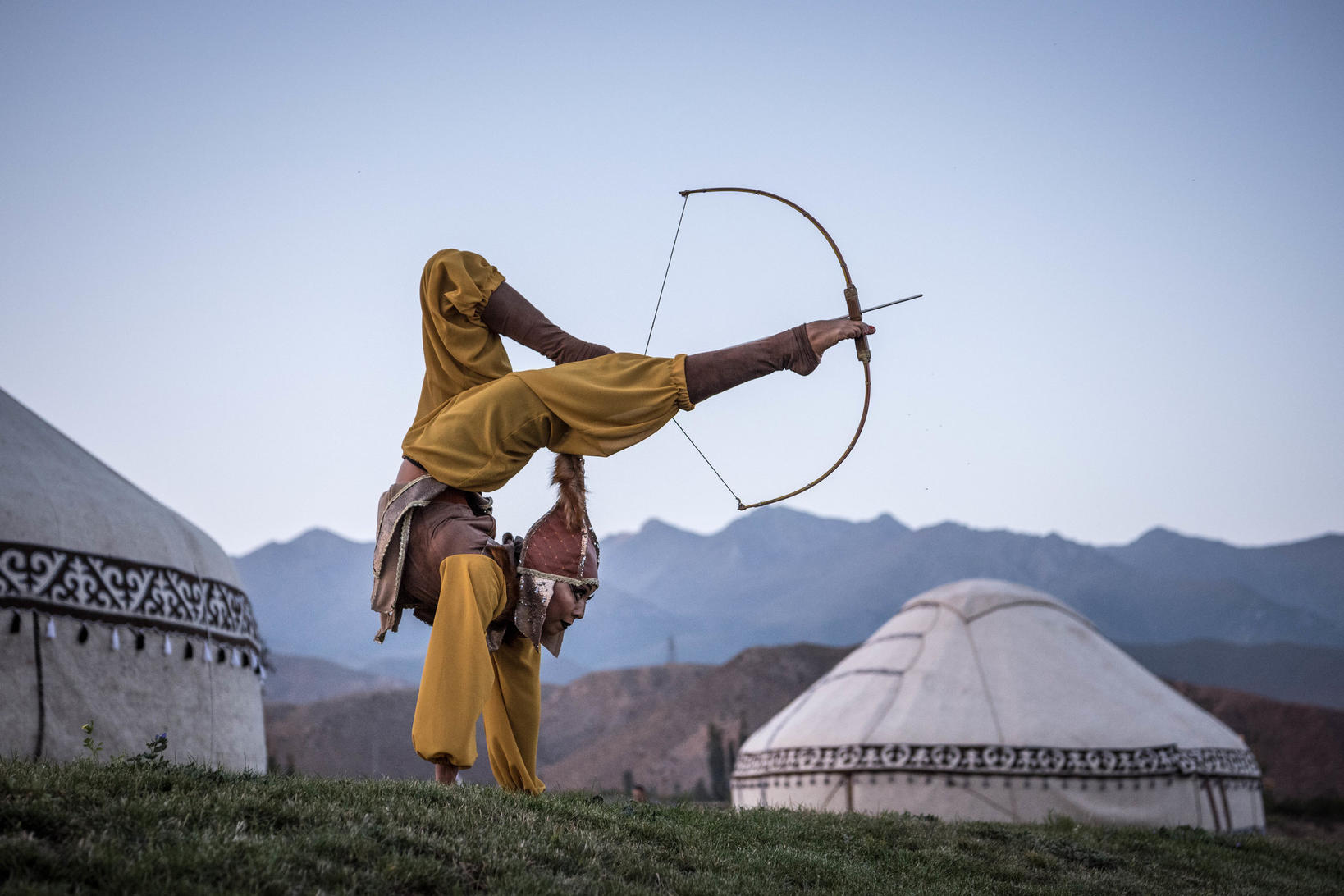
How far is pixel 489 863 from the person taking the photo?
248 centimetres

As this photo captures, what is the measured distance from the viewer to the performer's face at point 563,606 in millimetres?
3400

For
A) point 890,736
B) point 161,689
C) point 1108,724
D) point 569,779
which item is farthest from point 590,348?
point 569,779

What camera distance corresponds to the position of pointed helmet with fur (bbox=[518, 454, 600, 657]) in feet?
→ 11.0

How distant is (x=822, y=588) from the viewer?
124m

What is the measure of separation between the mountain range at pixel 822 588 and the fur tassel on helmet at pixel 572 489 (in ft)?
274

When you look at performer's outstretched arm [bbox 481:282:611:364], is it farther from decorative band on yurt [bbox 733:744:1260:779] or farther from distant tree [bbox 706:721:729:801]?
distant tree [bbox 706:721:729:801]

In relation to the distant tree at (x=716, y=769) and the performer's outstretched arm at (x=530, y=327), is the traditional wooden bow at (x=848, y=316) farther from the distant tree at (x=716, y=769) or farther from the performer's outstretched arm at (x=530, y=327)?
the distant tree at (x=716, y=769)

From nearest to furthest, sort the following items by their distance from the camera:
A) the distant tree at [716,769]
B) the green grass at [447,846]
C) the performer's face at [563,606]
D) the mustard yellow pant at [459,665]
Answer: the green grass at [447,846] < the mustard yellow pant at [459,665] < the performer's face at [563,606] < the distant tree at [716,769]

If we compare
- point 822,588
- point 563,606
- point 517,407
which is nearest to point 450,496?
point 517,407

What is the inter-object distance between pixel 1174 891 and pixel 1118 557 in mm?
130680

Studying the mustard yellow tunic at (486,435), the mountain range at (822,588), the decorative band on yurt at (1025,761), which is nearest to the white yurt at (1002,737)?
the decorative band on yurt at (1025,761)

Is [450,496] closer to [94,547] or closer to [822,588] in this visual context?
[94,547]

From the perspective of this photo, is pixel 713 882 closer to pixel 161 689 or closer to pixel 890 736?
pixel 161 689

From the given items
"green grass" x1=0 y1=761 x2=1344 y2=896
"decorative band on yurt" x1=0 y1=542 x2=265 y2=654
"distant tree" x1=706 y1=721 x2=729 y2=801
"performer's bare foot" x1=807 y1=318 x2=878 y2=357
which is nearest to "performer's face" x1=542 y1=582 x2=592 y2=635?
"green grass" x1=0 y1=761 x2=1344 y2=896
